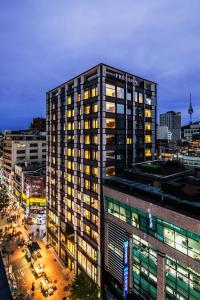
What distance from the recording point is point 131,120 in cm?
4462

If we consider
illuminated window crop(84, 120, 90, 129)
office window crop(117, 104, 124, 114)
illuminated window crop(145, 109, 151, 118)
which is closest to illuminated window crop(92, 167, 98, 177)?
illuminated window crop(84, 120, 90, 129)

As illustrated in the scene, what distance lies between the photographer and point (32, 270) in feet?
153

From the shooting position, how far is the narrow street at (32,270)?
4019 cm

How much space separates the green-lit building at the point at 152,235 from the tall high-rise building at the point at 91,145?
3763mm

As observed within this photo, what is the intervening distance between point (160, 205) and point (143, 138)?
24273mm

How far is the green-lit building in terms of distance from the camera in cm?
2373

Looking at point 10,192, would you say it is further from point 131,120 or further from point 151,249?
point 151,249

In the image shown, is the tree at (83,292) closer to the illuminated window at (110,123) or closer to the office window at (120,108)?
the illuminated window at (110,123)

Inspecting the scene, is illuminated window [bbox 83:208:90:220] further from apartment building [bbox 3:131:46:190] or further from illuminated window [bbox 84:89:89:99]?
apartment building [bbox 3:131:46:190]

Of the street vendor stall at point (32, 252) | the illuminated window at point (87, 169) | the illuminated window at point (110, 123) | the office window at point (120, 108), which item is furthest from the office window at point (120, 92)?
the street vendor stall at point (32, 252)

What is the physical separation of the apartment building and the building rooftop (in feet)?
227

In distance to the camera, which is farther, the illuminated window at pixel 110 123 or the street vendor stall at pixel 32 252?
the street vendor stall at pixel 32 252

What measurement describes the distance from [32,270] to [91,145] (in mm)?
32076

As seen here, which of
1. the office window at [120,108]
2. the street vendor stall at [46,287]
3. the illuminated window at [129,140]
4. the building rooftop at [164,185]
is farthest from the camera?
the illuminated window at [129,140]
